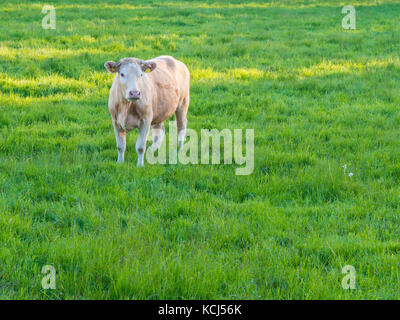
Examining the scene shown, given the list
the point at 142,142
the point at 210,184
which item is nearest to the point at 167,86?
the point at 142,142

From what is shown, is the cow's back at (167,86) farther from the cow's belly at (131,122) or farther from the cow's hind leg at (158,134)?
the cow's belly at (131,122)

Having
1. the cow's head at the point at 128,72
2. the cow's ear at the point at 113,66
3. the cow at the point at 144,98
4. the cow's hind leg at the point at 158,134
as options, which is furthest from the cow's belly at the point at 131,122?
the cow's hind leg at the point at 158,134

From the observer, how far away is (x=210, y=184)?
6.09m

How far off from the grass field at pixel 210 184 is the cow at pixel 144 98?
38cm

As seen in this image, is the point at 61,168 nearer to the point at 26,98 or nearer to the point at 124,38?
the point at 26,98

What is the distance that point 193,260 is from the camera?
4133mm

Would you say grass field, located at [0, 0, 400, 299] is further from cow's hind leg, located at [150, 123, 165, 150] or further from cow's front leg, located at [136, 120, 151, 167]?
cow's hind leg, located at [150, 123, 165, 150]

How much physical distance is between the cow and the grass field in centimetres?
38

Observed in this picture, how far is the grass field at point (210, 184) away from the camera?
3.96 meters

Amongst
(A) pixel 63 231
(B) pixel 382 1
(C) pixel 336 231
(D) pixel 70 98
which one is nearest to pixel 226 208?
(C) pixel 336 231

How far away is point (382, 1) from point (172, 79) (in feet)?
66.3

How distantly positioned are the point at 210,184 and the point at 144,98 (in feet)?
5.65
